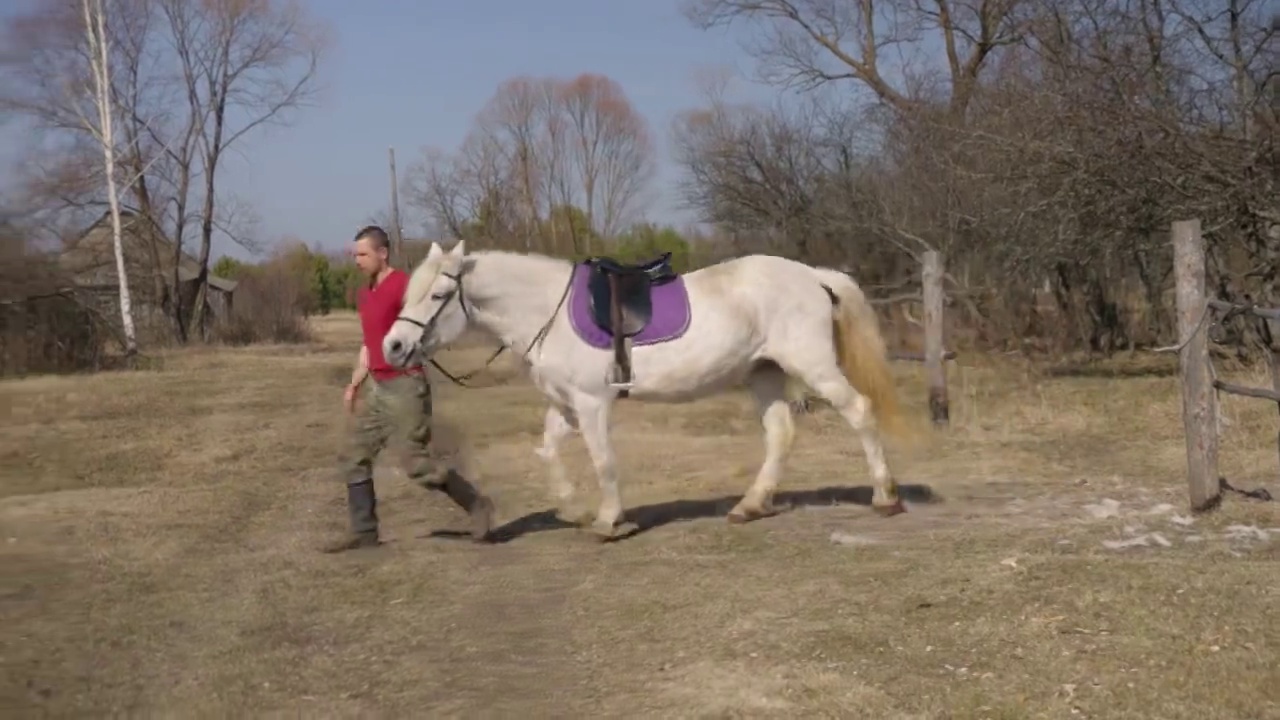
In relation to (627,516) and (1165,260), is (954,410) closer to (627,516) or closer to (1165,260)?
(627,516)

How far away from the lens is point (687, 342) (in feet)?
23.8

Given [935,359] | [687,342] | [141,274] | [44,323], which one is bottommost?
[935,359]

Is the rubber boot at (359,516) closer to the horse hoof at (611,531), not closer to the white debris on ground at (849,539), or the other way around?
the horse hoof at (611,531)

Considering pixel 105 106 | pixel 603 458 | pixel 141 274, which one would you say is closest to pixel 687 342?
pixel 603 458

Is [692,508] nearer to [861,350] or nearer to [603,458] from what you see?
[603,458]

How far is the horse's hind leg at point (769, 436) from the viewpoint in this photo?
760 cm

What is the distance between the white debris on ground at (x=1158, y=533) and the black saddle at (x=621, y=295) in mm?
2863

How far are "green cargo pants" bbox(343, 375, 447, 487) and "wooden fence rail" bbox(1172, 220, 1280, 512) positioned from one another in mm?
4310

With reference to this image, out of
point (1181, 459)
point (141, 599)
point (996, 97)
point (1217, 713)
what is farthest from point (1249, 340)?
point (141, 599)

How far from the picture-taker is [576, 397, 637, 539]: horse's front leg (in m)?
7.12

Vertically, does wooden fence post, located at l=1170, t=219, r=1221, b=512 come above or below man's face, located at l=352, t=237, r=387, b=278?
below

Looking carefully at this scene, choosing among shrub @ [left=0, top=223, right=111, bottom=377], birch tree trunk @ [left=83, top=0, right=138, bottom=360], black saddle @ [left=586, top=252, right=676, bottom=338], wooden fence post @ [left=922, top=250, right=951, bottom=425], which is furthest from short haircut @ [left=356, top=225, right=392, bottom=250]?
birch tree trunk @ [left=83, top=0, right=138, bottom=360]

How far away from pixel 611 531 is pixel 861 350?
200cm

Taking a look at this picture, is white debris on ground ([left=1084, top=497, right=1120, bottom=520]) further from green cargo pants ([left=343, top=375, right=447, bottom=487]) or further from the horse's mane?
green cargo pants ([left=343, top=375, right=447, bottom=487])
